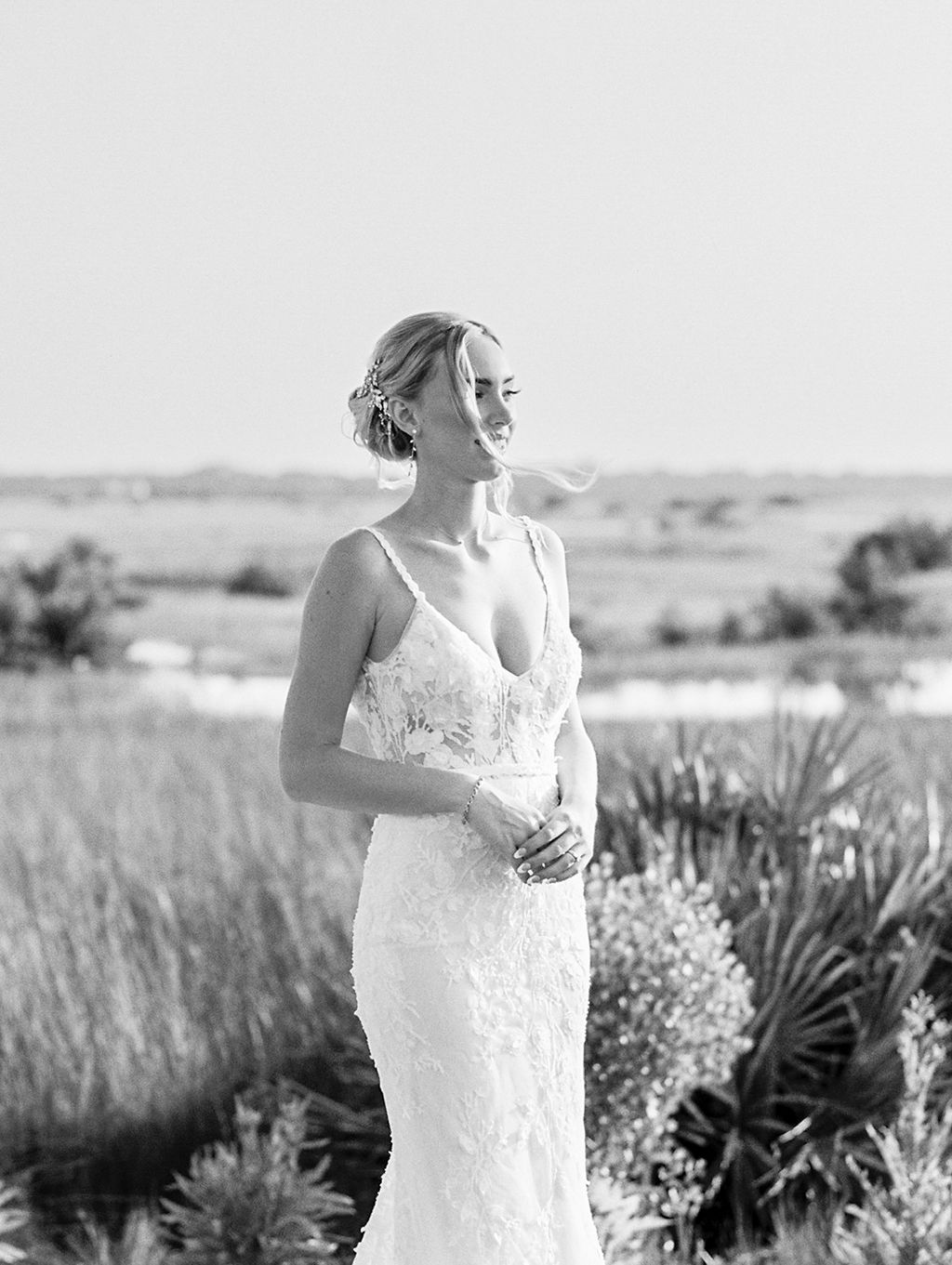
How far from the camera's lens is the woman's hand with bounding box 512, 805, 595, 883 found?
3.11 m

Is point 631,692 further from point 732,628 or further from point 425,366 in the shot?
point 425,366

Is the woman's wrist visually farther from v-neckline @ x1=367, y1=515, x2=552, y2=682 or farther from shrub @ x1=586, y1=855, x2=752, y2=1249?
shrub @ x1=586, y1=855, x2=752, y2=1249

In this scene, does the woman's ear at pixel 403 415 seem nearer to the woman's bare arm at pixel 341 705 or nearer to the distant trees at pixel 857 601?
the woman's bare arm at pixel 341 705

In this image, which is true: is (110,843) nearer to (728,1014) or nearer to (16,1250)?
(16,1250)

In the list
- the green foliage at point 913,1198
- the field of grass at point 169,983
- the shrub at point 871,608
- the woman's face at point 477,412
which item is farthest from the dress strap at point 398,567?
the shrub at point 871,608

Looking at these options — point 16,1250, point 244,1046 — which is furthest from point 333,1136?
point 16,1250

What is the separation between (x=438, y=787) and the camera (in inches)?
124

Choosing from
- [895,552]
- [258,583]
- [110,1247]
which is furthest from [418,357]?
[895,552]

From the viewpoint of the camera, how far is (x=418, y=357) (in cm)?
316

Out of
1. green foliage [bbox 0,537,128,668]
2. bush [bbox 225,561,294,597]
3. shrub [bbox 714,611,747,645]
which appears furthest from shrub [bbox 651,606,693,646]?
green foliage [bbox 0,537,128,668]

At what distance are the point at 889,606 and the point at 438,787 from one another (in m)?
26.5

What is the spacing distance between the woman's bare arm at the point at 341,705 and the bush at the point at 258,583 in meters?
23.8

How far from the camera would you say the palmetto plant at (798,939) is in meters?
5.49

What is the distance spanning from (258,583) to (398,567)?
2427cm
